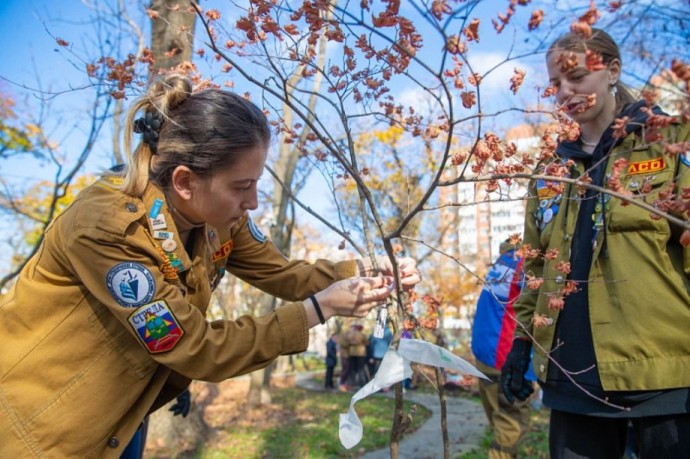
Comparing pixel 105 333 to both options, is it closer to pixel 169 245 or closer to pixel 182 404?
pixel 169 245

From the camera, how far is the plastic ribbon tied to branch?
1599mm

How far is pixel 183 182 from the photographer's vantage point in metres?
1.77

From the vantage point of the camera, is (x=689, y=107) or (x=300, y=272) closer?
(x=689, y=107)

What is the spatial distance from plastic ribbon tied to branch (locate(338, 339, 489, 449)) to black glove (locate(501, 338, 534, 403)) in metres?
0.55

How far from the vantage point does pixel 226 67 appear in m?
2.26

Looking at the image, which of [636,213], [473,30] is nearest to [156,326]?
[473,30]

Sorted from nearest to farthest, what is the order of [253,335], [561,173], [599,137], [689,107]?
[689,107]
[561,173]
[253,335]
[599,137]

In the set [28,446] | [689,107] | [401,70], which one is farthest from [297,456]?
[689,107]

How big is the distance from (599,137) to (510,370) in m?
0.95

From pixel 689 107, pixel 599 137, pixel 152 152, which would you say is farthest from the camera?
pixel 599 137

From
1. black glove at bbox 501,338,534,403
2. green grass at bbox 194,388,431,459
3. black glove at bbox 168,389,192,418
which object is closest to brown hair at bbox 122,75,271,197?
black glove at bbox 501,338,534,403

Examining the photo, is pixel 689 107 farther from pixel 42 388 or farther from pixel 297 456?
pixel 297 456

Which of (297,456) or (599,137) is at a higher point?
(599,137)

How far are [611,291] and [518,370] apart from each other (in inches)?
21.7
